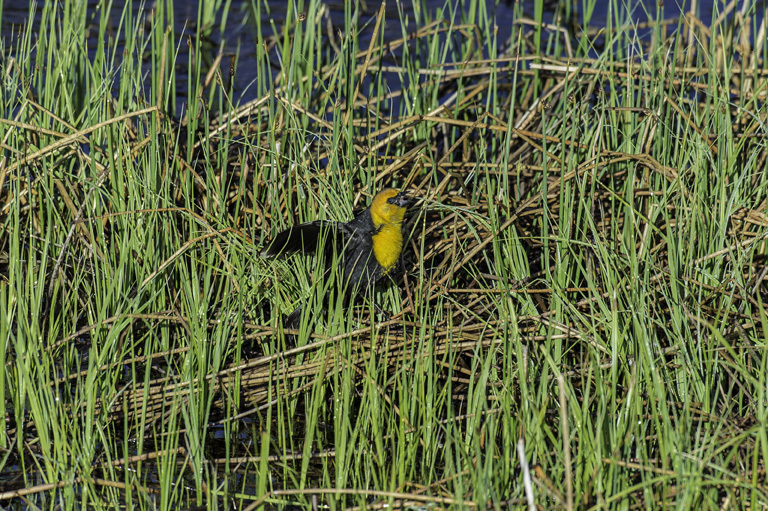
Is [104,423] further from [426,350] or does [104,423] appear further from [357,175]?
[357,175]

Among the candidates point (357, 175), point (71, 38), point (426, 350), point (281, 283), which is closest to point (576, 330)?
point (426, 350)

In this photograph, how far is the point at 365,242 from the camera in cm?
363

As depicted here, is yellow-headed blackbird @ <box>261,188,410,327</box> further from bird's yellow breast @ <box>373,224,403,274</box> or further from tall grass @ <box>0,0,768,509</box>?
tall grass @ <box>0,0,768,509</box>

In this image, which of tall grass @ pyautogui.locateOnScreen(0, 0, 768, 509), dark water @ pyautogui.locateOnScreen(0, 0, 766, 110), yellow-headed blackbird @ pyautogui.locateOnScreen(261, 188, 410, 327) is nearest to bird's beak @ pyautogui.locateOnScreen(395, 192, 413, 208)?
yellow-headed blackbird @ pyautogui.locateOnScreen(261, 188, 410, 327)

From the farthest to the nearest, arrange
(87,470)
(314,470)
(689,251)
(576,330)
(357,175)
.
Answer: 1. (357,175)
2. (689,251)
3. (576,330)
4. (314,470)
5. (87,470)

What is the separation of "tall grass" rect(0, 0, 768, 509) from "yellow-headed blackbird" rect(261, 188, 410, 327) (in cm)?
11

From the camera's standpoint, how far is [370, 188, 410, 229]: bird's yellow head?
3566 millimetres

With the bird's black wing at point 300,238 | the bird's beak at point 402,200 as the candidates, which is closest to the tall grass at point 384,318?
the bird's black wing at point 300,238

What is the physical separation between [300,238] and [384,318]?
494mm

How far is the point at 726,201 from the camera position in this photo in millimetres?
3732

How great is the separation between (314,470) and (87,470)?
0.75 meters

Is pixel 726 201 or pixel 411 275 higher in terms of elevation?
pixel 726 201

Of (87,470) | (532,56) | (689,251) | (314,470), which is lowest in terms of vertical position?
(314,470)

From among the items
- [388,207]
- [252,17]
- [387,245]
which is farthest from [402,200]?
[252,17]
